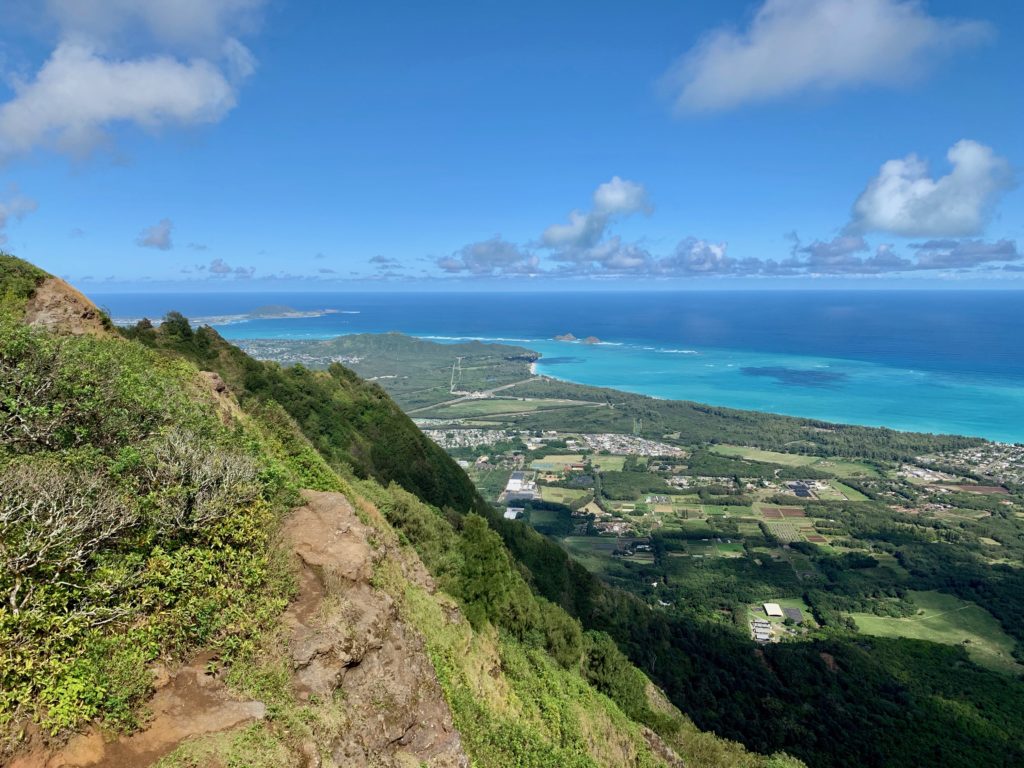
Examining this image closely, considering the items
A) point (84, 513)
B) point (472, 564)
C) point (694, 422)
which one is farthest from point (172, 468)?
point (694, 422)

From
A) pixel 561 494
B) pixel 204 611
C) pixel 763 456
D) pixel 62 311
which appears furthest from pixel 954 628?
pixel 62 311

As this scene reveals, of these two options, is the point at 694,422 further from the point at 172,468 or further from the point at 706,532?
the point at 172,468

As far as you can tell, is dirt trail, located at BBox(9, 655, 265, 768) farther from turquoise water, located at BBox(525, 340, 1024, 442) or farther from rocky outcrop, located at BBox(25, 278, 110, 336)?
turquoise water, located at BBox(525, 340, 1024, 442)

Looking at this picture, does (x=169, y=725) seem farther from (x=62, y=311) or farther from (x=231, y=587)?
(x=62, y=311)

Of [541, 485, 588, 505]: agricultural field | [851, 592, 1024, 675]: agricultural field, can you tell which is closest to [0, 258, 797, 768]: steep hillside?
[851, 592, 1024, 675]: agricultural field

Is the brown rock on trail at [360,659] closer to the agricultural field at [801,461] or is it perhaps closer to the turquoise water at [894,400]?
the agricultural field at [801,461]

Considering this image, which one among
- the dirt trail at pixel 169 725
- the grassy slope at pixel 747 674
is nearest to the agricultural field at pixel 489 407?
the grassy slope at pixel 747 674
